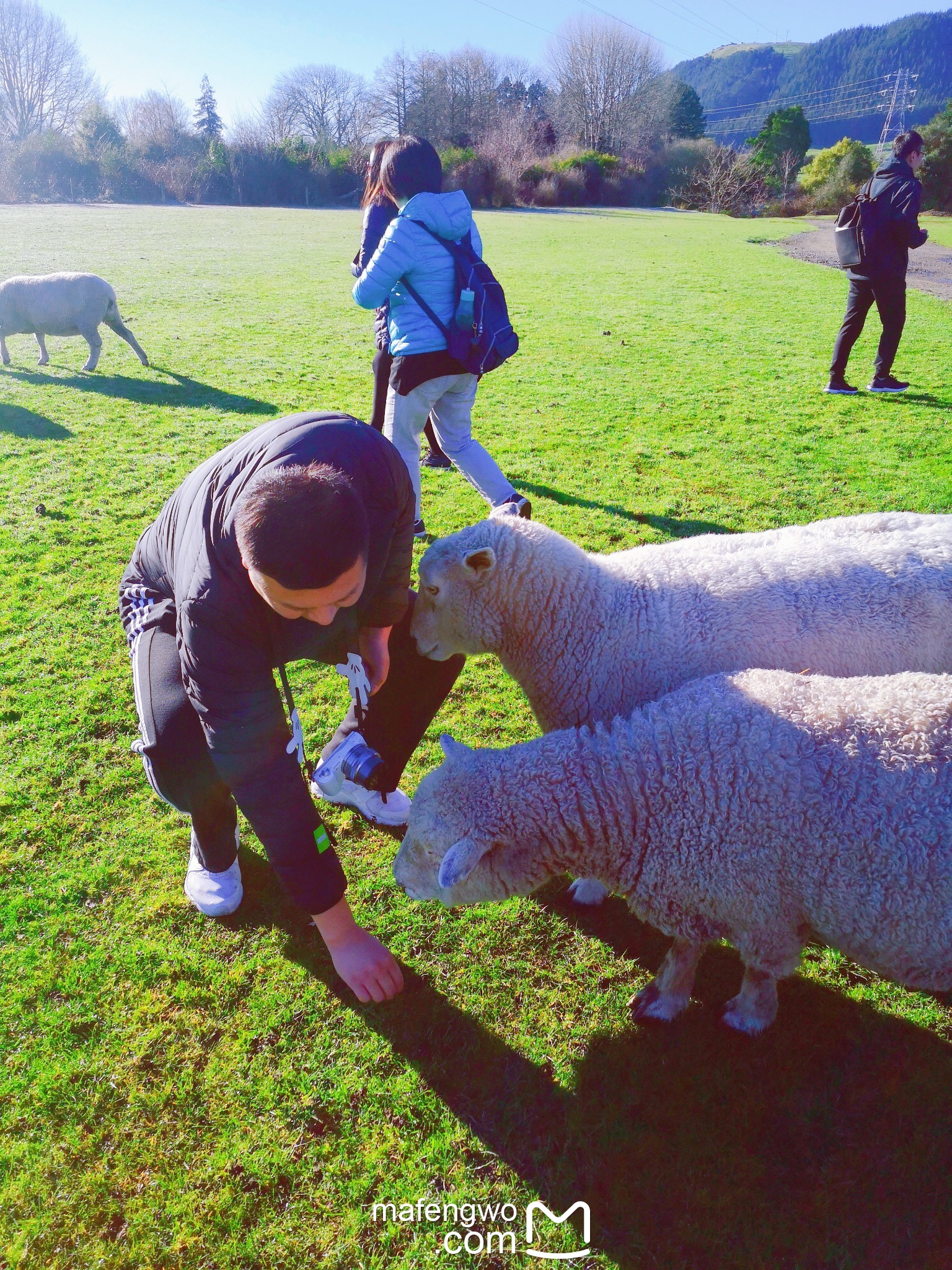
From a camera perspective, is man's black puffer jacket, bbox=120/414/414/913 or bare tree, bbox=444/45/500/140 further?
bare tree, bbox=444/45/500/140

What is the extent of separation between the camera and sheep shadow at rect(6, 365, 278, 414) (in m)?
9.21

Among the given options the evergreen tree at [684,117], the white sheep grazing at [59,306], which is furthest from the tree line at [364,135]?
the white sheep grazing at [59,306]

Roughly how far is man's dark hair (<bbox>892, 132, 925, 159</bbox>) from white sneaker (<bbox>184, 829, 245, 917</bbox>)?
10080mm

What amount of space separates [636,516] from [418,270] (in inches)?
105

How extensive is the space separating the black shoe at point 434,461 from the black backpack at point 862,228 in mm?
5357

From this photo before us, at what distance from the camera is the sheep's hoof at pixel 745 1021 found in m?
2.61

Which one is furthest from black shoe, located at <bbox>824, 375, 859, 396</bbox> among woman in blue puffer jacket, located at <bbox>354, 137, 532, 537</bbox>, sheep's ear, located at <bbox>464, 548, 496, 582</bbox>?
sheep's ear, located at <bbox>464, 548, 496, 582</bbox>

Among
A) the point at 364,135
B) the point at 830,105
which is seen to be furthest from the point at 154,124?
the point at 830,105

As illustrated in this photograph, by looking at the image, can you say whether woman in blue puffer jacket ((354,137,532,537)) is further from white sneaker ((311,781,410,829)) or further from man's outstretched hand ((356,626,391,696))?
white sneaker ((311,781,410,829))

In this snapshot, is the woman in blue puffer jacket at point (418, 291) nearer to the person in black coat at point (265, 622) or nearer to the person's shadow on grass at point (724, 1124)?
the person in black coat at point (265, 622)

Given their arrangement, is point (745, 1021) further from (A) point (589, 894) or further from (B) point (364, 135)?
(B) point (364, 135)

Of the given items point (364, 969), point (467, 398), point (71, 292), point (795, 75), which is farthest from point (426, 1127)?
point (795, 75)

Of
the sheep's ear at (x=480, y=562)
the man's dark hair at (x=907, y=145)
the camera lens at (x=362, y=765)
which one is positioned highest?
the man's dark hair at (x=907, y=145)

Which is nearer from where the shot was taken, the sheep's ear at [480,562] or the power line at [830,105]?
the sheep's ear at [480,562]
